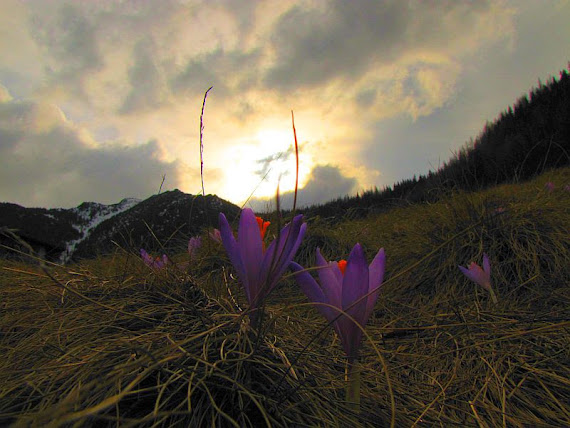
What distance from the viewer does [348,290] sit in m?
0.76

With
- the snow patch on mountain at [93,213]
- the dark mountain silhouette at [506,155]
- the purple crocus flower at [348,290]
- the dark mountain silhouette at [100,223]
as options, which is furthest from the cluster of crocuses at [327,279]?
the snow patch on mountain at [93,213]

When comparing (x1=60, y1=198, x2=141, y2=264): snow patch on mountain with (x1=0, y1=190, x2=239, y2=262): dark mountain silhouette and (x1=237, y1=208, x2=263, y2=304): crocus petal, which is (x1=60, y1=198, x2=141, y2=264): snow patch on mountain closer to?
(x1=0, y1=190, x2=239, y2=262): dark mountain silhouette

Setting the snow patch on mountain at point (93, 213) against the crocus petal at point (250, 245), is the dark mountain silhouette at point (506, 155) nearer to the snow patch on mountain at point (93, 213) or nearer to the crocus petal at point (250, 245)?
the snow patch on mountain at point (93, 213)

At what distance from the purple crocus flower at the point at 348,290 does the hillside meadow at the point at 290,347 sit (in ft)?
0.12

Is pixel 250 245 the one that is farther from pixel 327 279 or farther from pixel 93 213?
pixel 93 213

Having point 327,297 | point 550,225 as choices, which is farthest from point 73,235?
point 327,297

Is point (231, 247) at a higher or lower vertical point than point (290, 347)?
higher

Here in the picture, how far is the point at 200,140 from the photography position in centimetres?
119

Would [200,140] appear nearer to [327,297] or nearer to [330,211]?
[327,297]

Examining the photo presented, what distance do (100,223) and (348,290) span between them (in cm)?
709

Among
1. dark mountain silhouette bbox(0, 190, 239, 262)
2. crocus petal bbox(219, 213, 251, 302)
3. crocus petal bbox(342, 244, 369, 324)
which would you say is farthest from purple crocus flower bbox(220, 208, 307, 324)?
dark mountain silhouette bbox(0, 190, 239, 262)

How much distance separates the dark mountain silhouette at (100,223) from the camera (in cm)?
578

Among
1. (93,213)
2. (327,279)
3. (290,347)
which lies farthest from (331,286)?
(93,213)

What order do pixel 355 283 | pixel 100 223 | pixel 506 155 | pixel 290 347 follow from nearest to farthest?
pixel 355 283 → pixel 290 347 → pixel 506 155 → pixel 100 223
